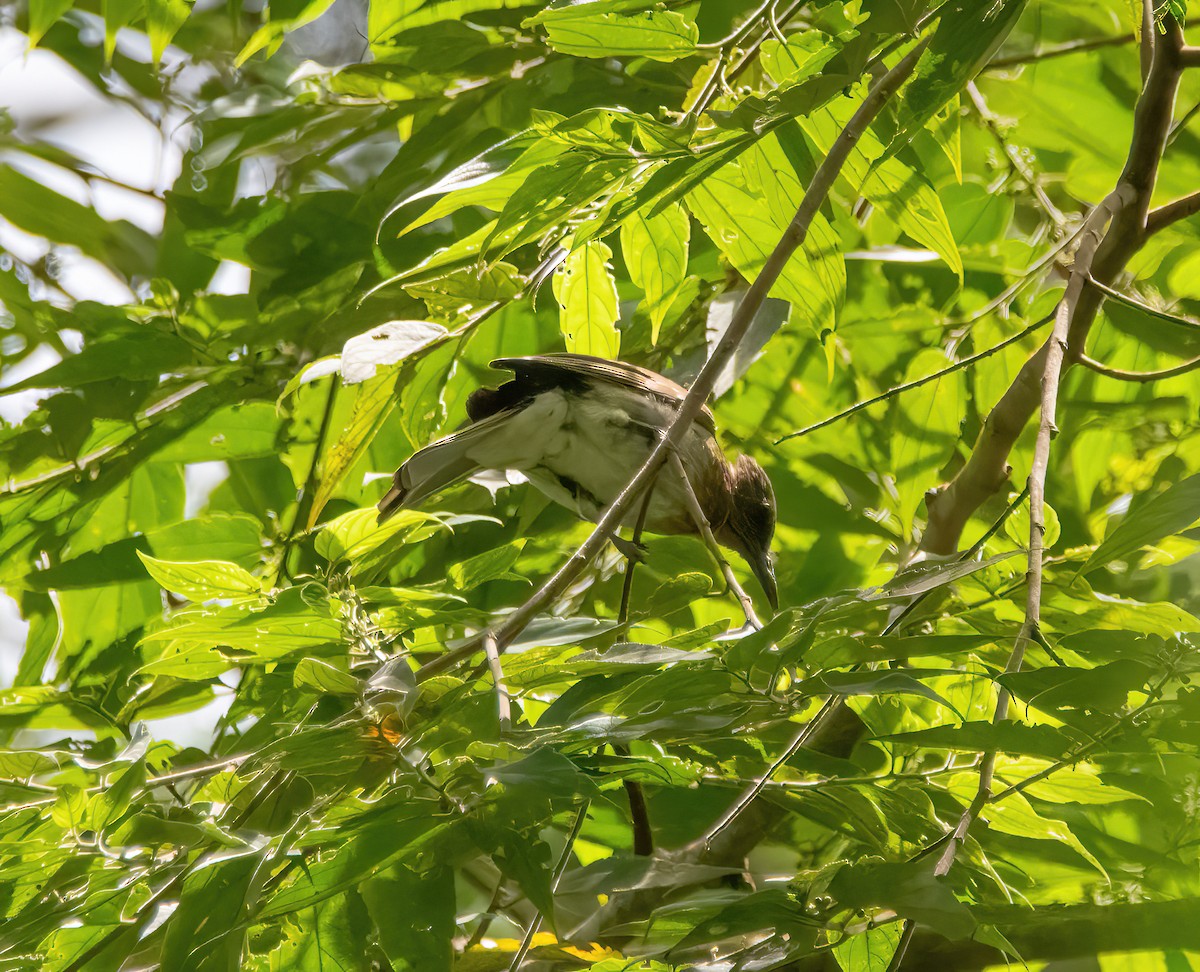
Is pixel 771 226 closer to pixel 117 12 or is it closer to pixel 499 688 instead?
pixel 499 688

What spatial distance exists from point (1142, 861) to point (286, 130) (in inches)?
88.0

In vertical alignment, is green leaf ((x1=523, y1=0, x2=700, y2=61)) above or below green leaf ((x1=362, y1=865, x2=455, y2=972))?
above

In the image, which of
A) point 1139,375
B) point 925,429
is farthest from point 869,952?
point 925,429

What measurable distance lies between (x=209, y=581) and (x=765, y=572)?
153 centimetres

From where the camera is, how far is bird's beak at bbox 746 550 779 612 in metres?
2.61

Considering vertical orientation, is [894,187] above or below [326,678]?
above

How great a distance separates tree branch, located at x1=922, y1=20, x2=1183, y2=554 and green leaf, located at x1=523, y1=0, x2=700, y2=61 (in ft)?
1.93

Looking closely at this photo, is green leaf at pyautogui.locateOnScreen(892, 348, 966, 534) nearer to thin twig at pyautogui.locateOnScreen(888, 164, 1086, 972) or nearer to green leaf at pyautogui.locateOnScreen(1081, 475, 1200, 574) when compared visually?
thin twig at pyautogui.locateOnScreen(888, 164, 1086, 972)

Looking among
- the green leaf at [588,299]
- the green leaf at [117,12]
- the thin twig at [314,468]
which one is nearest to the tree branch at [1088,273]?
the green leaf at [588,299]

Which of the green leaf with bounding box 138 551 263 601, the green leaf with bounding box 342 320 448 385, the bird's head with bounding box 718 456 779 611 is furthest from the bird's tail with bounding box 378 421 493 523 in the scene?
the bird's head with bounding box 718 456 779 611

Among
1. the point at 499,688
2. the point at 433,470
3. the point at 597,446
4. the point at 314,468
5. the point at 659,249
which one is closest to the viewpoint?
the point at 499,688

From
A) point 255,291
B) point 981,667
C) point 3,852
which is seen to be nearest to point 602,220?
point 981,667

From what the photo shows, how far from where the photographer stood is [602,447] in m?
2.95

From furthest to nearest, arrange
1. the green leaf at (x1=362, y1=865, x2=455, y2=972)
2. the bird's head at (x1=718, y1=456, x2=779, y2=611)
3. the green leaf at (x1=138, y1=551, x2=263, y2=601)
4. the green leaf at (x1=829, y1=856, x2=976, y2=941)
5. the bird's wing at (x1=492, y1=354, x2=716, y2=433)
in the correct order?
the bird's head at (x1=718, y1=456, x2=779, y2=611), the bird's wing at (x1=492, y1=354, x2=716, y2=433), the green leaf at (x1=138, y1=551, x2=263, y2=601), the green leaf at (x1=362, y1=865, x2=455, y2=972), the green leaf at (x1=829, y1=856, x2=976, y2=941)
